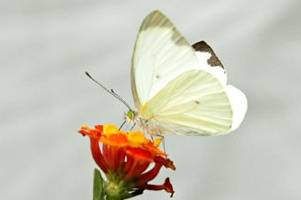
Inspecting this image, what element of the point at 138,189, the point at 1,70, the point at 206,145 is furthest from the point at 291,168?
the point at 138,189

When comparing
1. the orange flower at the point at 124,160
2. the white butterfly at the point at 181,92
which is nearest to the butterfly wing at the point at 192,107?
the white butterfly at the point at 181,92

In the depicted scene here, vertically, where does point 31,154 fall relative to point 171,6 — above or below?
below

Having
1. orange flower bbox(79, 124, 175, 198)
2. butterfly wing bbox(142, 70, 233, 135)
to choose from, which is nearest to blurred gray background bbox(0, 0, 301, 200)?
butterfly wing bbox(142, 70, 233, 135)

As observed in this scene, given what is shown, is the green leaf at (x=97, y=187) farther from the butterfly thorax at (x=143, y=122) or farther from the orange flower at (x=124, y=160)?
the butterfly thorax at (x=143, y=122)

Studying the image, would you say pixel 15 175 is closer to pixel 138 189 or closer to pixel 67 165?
pixel 67 165

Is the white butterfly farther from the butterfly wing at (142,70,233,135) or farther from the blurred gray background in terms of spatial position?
the blurred gray background

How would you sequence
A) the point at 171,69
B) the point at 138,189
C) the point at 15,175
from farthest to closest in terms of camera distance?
the point at 15,175 < the point at 171,69 < the point at 138,189

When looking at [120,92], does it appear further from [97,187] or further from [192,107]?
[97,187]

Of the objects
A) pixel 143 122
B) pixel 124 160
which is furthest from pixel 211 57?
pixel 124 160
